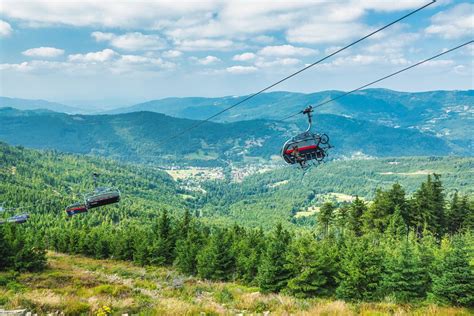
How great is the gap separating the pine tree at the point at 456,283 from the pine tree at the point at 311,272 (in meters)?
7.96

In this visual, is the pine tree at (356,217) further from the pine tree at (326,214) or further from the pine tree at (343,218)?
the pine tree at (326,214)

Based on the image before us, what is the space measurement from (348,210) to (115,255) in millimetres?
40176

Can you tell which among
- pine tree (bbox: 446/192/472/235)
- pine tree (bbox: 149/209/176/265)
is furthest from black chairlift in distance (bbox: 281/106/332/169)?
pine tree (bbox: 446/192/472/235)

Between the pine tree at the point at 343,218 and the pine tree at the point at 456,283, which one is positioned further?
the pine tree at the point at 343,218

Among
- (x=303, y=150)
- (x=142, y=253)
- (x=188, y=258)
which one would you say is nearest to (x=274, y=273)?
(x=303, y=150)

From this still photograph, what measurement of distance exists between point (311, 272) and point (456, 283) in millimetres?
10207

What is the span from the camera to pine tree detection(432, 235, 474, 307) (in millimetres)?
21391

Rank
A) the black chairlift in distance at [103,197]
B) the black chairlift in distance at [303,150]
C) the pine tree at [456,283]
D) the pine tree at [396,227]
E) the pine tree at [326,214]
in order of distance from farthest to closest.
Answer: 1. the pine tree at [326,214]
2. the pine tree at [396,227]
3. the black chairlift in distance at [103,197]
4. the pine tree at [456,283]
5. the black chairlift in distance at [303,150]

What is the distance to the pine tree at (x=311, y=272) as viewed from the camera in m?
28.0

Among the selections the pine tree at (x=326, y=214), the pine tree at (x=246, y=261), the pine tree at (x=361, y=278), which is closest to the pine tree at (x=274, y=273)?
the pine tree at (x=361, y=278)

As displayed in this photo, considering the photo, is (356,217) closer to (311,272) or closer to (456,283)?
(311,272)

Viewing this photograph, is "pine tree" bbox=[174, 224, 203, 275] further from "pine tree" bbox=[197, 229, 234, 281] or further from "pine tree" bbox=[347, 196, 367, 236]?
"pine tree" bbox=[347, 196, 367, 236]

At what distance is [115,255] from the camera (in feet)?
180

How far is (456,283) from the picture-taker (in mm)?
21984
